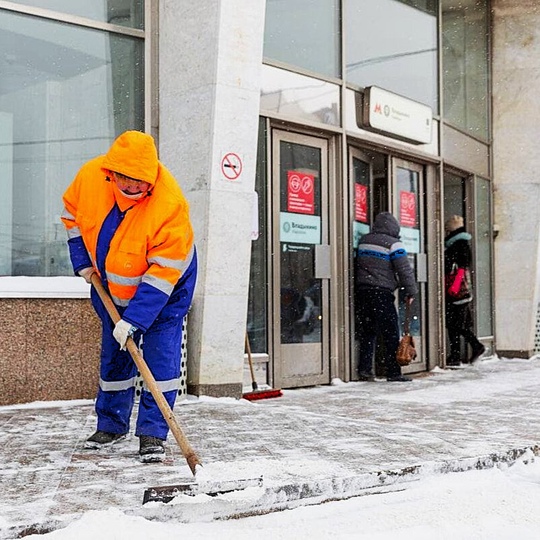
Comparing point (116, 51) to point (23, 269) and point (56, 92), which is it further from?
point (23, 269)

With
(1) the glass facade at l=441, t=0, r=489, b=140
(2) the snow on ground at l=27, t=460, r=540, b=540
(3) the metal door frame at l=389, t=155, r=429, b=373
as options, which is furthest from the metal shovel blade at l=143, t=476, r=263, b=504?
(1) the glass facade at l=441, t=0, r=489, b=140

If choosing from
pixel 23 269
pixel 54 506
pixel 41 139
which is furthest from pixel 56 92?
pixel 54 506

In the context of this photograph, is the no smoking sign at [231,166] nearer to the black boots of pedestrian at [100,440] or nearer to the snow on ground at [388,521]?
the black boots of pedestrian at [100,440]

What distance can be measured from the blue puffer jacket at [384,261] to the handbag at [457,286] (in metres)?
2.16

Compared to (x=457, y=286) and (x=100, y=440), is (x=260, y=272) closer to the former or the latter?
(x=100, y=440)

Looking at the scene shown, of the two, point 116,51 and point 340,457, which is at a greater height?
point 116,51

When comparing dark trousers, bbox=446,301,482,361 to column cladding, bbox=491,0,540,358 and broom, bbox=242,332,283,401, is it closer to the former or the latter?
column cladding, bbox=491,0,540,358

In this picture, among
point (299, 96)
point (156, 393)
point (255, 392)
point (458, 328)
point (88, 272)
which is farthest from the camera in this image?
point (458, 328)

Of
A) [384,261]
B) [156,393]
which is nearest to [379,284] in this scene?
[384,261]

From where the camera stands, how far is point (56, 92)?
687 centimetres

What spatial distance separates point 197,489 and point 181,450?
2.01ft

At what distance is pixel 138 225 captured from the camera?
4359mm

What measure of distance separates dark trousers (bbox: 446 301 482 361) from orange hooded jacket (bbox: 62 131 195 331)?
7.21 m

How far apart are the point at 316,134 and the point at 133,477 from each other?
216 inches
